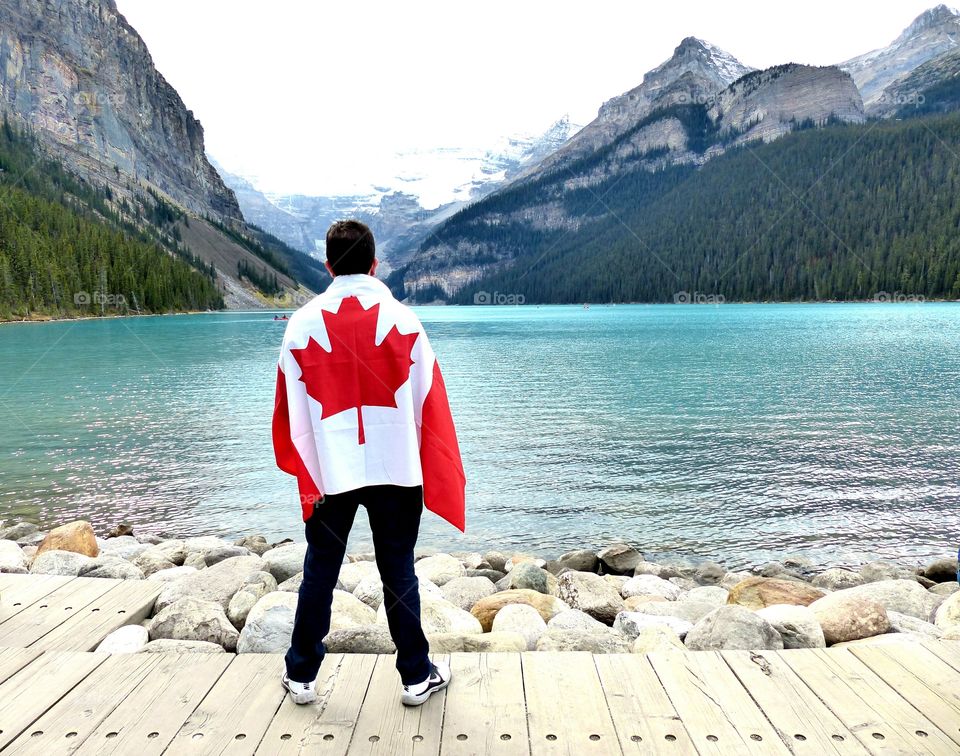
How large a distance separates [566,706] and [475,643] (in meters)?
1.29

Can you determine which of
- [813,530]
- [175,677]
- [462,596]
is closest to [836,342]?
[813,530]

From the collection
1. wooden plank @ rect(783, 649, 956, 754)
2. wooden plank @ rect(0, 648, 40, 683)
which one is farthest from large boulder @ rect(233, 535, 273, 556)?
wooden plank @ rect(783, 649, 956, 754)

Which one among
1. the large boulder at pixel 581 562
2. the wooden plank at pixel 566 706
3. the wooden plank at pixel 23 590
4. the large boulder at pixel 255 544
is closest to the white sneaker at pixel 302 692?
the wooden plank at pixel 566 706

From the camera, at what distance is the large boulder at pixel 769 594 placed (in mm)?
7145

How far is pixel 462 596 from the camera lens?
7.42 m

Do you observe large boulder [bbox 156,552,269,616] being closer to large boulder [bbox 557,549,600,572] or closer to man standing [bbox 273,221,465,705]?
man standing [bbox 273,221,465,705]

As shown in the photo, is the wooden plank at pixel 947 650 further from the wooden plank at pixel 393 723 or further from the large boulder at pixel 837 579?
the large boulder at pixel 837 579

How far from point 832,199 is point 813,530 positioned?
20596 cm

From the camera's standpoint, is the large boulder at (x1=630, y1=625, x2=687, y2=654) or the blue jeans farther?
the large boulder at (x1=630, y1=625, x2=687, y2=654)

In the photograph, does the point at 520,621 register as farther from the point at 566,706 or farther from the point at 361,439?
the point at 361,439

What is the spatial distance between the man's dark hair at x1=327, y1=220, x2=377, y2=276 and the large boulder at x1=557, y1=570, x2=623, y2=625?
476 cm

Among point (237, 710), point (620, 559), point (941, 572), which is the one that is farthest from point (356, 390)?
point (941, 572)

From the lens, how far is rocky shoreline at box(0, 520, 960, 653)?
506cm

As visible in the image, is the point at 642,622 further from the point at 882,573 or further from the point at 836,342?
→ the point at 836,342
